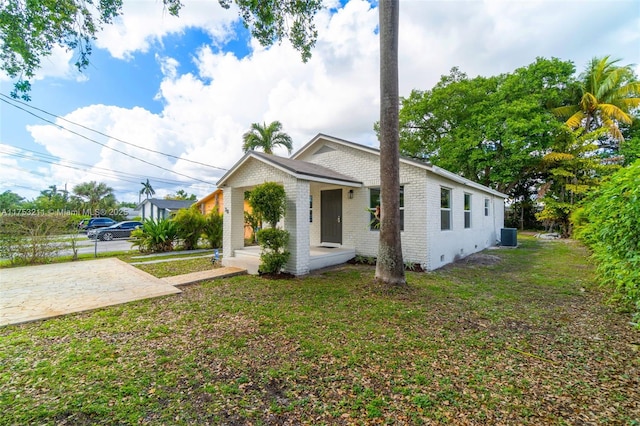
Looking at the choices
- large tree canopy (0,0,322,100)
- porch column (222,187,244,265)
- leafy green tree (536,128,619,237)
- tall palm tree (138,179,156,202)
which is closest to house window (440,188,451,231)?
porch column (222,187,244,265)

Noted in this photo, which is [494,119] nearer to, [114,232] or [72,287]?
[72,287]

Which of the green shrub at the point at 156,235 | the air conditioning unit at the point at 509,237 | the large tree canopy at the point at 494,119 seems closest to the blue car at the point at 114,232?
the green shrub at the point at 156,235

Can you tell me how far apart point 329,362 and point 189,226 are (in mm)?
12072

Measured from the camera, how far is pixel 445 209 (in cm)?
975

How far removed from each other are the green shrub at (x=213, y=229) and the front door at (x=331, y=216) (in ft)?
20.2

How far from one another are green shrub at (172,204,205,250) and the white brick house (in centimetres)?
480

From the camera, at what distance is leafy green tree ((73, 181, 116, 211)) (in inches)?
1596

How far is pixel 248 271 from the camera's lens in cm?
A: 814

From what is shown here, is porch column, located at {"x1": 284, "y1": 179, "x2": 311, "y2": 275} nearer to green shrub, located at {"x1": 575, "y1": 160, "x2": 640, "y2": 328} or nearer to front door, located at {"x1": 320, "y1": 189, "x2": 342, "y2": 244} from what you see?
front door, located at {"x1": 320, "y1": 189, "x2": 342, "y2": 244}

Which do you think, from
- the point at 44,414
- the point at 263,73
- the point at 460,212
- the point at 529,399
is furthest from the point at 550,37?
the point at 44,414

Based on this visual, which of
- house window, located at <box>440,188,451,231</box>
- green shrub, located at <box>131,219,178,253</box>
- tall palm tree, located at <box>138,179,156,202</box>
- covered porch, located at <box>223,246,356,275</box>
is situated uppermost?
tall palm tree, located at <box>138,179,156,202</box>

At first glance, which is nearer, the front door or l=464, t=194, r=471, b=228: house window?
the front door

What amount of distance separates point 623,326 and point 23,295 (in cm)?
1129

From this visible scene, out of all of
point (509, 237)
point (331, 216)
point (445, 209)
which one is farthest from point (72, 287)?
point (509, 237)
